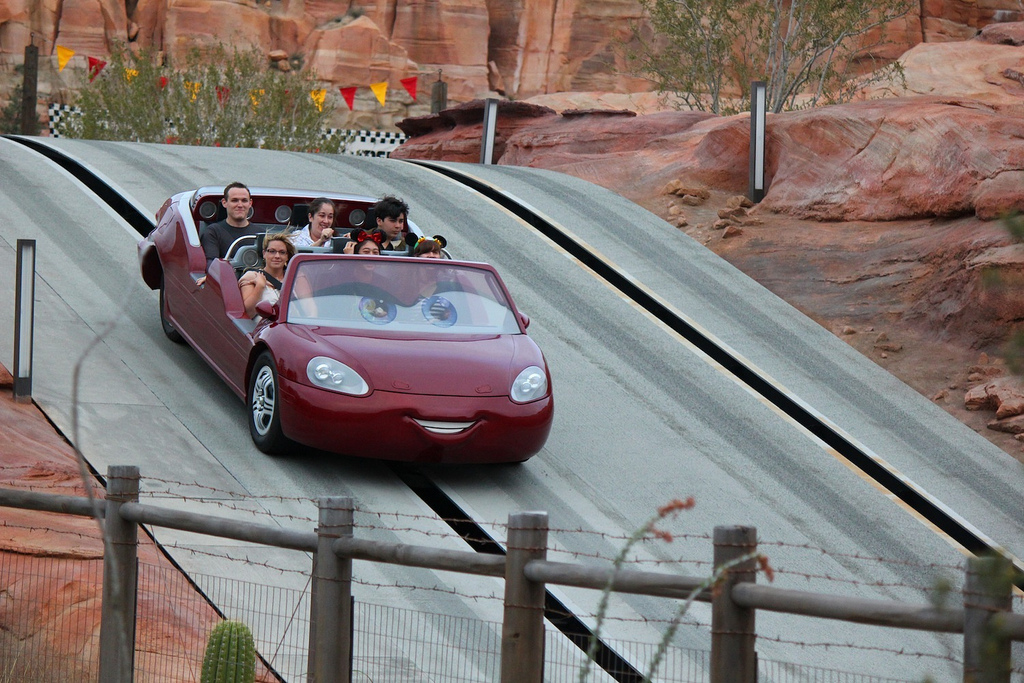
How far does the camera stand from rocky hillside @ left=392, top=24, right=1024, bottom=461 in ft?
37.7

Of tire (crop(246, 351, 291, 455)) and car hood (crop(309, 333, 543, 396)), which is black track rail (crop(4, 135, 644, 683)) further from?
tire (crop(246, 351, 291, 455))

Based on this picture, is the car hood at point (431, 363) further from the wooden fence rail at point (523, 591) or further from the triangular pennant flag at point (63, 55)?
the triangular pennant flag at point (63, 55)

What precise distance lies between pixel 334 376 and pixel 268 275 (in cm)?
188

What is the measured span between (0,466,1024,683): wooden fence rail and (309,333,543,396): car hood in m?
2.82

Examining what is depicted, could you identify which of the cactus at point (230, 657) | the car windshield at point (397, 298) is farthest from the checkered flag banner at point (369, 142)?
the cactus at point (230, 657)

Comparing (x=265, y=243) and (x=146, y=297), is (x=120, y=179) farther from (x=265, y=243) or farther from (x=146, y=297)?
(x=265, y=243)

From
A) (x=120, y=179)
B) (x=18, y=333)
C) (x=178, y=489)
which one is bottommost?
(x=178, y=489)

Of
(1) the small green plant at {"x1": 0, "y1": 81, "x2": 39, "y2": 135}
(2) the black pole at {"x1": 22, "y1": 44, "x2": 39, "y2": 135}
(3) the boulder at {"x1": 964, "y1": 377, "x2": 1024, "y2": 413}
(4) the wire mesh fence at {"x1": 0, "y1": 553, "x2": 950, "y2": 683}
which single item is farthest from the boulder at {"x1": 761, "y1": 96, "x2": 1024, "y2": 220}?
(1) the small green plant at {"x1": 0, "y1": 81, "x2": 39, "y2": 135}


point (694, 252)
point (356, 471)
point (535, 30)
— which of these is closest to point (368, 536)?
point (356, 471)

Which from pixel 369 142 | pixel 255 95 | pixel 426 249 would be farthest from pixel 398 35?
pixel 426 249

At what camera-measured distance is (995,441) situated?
10211mm

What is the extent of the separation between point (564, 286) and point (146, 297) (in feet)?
13.5

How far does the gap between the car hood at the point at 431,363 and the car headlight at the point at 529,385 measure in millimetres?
42

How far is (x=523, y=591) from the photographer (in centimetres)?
405
